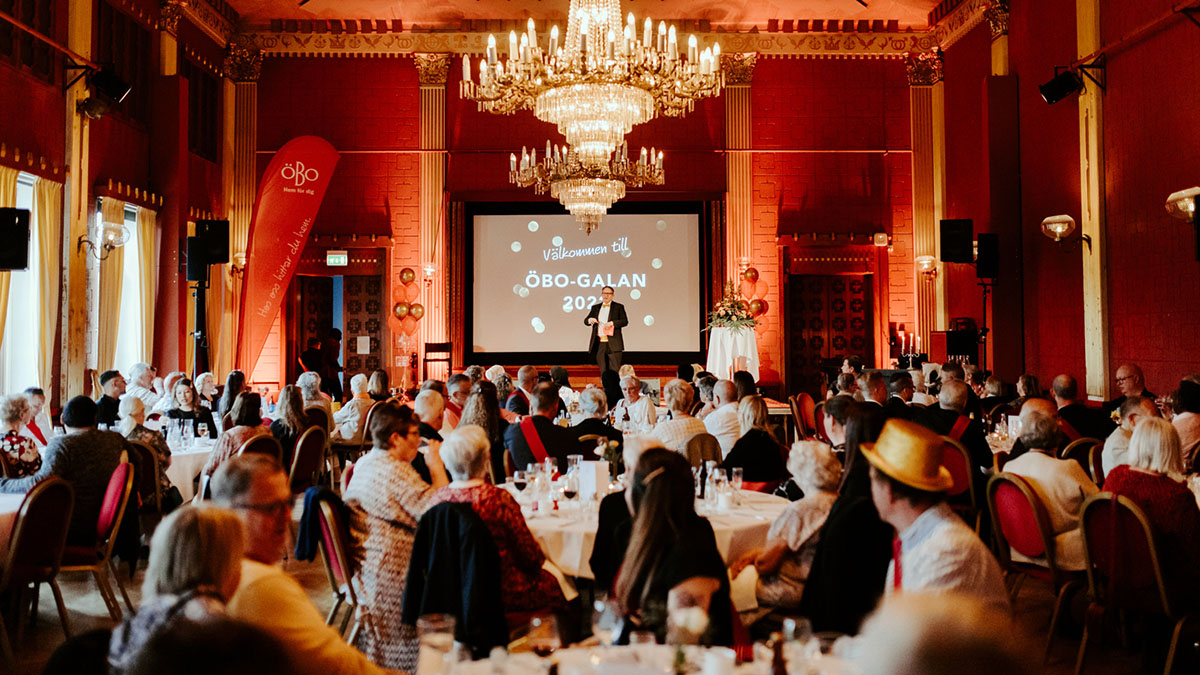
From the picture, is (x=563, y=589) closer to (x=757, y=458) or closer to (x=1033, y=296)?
(x=757, y=458)

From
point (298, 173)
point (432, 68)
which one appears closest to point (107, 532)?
point (298, 173)

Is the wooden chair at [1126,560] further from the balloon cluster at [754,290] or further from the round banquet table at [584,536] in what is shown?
the balloon cluster at [754,290]

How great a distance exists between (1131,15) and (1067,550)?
23.6ft

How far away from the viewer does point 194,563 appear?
1825 mm

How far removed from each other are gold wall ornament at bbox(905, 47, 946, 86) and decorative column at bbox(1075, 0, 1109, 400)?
14.1 ft

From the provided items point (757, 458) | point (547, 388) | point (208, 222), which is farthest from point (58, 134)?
point (757, 458)

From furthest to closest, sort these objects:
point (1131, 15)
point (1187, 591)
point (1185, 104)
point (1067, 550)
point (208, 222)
A: point (208, 222) < point (1131, 15) < point (1185, 104) < point (1067, 550) < point (1187, 591)

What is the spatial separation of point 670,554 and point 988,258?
10043 millimetres

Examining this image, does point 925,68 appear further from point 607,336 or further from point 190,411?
point 190,411

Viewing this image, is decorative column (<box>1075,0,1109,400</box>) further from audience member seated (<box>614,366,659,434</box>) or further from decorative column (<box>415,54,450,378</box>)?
decorative column (<box>415,54,450,378</box>)

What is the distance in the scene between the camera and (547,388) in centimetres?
590

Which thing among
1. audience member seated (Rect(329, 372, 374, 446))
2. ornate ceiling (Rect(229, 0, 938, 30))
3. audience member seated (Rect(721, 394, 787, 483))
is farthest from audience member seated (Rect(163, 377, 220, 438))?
ornate ceiling (Rect(229, 0, 938, 30))

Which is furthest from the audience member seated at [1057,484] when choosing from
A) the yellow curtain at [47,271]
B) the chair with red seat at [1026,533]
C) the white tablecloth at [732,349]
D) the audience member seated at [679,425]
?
the yellow curtain at [47,271]

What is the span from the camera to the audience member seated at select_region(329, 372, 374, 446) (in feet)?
29.6
